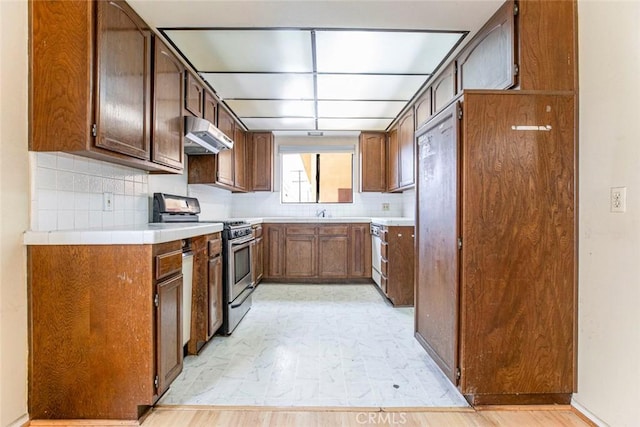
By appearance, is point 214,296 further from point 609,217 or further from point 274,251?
point 609,217

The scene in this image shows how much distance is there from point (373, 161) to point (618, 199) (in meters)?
3.45

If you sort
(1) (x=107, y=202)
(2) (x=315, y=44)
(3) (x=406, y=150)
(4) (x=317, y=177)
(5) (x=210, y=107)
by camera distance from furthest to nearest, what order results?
(4) (x=317, y=177)
(3) (x=406, y=150)
(5) (x=210, y=107)
(2) (x=315, y=44)
(1) (x=107, y=202)

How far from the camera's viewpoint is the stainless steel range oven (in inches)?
105

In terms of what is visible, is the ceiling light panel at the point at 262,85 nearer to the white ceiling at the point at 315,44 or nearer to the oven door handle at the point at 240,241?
the white ceiling at the point at 315,44

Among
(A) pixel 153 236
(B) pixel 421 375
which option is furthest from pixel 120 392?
(B) pixel 421 375

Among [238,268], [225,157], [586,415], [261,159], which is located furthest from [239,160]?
[586,415]

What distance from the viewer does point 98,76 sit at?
1.58 metres

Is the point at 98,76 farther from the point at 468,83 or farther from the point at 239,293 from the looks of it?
the point at 468,83

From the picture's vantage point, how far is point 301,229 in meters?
4.54

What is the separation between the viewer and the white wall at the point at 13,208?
1.43 metres

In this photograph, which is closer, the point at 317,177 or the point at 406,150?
the point at 406,150

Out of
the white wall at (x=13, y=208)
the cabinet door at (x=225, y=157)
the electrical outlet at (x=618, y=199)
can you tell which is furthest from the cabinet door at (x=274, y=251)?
the electrical outlet at (x=618, y=199)

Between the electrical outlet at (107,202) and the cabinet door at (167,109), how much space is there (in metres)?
0.38

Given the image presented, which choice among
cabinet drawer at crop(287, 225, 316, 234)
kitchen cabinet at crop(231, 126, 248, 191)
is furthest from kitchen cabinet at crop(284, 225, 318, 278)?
kitchen cabinet at crop(231, 126, 248, 191)
